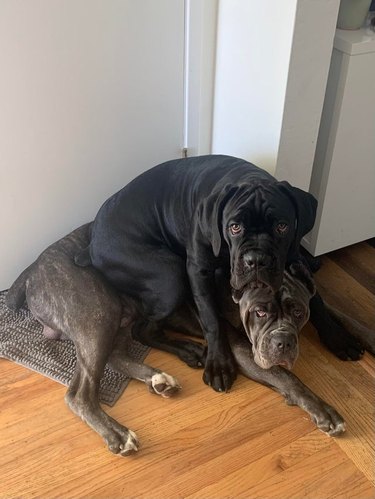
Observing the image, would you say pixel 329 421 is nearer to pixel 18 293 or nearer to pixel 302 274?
pixel 302 274

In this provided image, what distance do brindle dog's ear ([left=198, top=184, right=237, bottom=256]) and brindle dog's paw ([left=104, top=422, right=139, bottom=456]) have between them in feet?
1.90

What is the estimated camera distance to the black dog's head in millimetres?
1540

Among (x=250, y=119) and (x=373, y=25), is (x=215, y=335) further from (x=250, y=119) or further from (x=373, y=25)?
(x=373, y=25)

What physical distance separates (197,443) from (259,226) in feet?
2.16

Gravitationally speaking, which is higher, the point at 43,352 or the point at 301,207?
the point at 301,207

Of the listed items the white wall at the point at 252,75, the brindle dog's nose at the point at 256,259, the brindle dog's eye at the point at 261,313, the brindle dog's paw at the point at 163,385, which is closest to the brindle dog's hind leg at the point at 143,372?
the brindle dog's paw at the point at 163,385

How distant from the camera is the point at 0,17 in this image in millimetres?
1735

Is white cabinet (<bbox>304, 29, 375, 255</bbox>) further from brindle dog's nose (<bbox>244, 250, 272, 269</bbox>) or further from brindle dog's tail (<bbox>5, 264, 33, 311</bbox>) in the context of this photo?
brindle dog's tail (<bbox>5, 264, 33, 311</bbox>)

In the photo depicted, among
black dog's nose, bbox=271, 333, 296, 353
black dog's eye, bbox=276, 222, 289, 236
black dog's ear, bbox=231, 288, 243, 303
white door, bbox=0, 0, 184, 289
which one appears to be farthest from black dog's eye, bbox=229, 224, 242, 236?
white door, bbox=0, 0, 184, 289

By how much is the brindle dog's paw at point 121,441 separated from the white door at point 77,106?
0.86 m

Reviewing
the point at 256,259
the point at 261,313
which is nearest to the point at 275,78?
the point at 256,259

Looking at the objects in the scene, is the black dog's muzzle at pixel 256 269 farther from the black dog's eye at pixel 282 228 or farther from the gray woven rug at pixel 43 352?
the gray woven rug at pixel 43 352

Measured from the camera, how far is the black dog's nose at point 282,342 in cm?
165

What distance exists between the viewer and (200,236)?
5.76 feet
